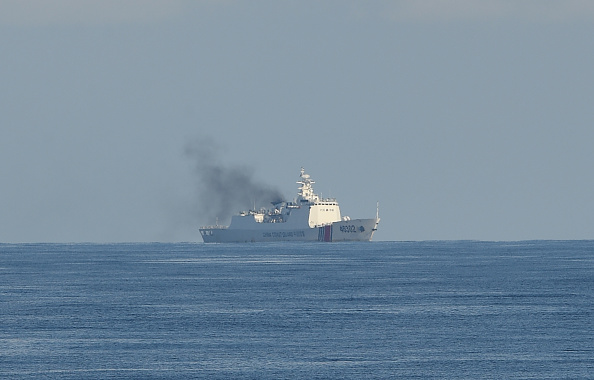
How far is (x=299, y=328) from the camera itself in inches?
2090

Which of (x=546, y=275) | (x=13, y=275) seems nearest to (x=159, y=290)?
(x=13, y=275)

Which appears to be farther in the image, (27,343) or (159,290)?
(159,290)

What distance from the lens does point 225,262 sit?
435 feet

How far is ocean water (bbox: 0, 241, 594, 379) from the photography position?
1609 inches

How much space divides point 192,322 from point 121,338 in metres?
7.15

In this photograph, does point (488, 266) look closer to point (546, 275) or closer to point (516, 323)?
point (546, 275)

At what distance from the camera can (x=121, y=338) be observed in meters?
49.5

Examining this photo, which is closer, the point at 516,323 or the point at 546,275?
the point at 516,323

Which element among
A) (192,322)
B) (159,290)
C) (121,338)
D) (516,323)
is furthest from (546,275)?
(121,338)

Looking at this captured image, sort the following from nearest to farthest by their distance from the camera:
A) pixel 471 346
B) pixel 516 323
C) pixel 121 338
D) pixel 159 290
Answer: pixel 471 346 < pixel 121 338 < pixel 516 323 < pixel 159 290

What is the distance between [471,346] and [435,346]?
1544mm

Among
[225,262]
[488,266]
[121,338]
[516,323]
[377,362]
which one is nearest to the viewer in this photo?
[377,362]

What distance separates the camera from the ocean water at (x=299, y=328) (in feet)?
134

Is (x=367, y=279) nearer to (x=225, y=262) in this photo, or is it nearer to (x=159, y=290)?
(x=159, y=290)
